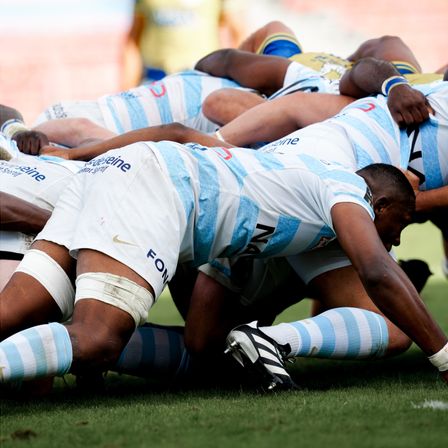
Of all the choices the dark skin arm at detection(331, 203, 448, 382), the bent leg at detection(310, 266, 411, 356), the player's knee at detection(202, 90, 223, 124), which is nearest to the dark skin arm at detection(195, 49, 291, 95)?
the player's knee at detection(202, 90, 223, 124)

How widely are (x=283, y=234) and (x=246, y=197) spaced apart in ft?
0.67

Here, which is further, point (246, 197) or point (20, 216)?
point (20, 216)

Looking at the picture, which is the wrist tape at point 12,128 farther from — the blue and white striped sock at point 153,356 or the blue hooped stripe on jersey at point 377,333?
the blue hooped stripe on jersey at point 377,333

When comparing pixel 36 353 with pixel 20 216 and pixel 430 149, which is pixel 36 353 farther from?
pixel 430 149

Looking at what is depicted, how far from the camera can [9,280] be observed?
3770 mm

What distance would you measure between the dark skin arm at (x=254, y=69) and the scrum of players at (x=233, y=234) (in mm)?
260

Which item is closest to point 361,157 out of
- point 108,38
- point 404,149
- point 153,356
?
point 404,149

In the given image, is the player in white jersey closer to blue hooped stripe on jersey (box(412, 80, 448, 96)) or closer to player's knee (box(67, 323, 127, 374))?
player's knee (box(67, 323, 127, 374))

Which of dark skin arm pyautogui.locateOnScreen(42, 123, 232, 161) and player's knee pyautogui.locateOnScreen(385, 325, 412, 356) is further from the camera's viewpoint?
dark skin arm pyautogui.locateOnScreen(42, 123, 232, 161)

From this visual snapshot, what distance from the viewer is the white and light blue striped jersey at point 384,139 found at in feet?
14.2

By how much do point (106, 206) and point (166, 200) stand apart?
21cm

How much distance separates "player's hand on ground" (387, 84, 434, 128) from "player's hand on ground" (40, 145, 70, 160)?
1448 mm

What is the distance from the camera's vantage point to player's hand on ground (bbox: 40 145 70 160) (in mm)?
4719

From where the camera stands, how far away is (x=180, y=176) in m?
3.69
